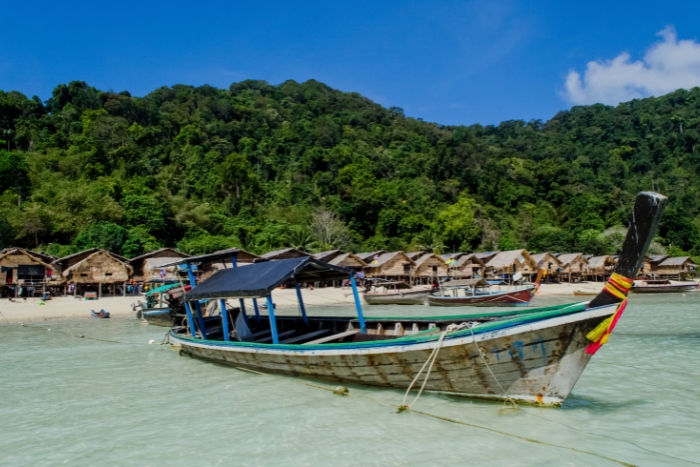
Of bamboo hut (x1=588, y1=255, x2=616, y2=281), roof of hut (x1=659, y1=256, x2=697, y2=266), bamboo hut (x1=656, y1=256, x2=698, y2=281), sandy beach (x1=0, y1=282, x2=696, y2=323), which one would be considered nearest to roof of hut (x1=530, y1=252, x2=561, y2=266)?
bamboo hut (x1=588, y1=255, x2=616, y2=281)

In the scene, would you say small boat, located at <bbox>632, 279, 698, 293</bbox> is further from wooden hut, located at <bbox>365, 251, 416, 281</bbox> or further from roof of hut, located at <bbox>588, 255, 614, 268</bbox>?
wooden hut, located at <bbox>365, 251, 416, 281</bbox>

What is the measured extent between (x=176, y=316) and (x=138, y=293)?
1783cm

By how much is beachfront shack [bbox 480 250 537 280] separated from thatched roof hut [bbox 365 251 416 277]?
8396mm

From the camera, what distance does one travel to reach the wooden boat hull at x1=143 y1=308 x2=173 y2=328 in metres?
21.6

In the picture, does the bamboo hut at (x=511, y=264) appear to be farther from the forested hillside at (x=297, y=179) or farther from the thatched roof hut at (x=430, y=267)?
the forested hillside at (x=297, y=179)

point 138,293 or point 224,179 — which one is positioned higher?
point 224,179

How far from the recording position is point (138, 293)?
33.9 m

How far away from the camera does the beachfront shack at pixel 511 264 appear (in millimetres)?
45094

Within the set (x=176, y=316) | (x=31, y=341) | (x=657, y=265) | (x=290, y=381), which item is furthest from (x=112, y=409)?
(x=657, y=265)

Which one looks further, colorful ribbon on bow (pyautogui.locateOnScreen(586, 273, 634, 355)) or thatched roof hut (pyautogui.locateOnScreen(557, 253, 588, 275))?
thatched roof hut (pyautogui.locateOnScreen(557, 253, 588, 275))

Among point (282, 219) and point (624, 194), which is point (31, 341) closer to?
point (282, 219)

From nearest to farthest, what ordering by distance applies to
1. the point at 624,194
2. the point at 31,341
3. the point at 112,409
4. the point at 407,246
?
the point at 112,409
the point at 31,341
the point at 407,246
the point at 624,194

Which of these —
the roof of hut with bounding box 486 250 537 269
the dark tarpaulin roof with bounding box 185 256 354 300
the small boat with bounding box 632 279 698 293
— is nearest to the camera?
the dark tarpaulin roof with bounding box 185 256 354 300

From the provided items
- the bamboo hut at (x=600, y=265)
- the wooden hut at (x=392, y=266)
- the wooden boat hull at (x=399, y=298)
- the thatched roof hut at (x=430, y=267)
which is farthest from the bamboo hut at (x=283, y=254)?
the bamboo hut at (x=600, y=265)
